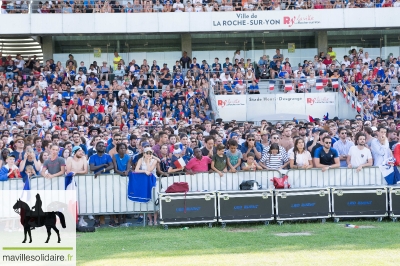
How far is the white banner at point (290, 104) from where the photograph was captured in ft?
110

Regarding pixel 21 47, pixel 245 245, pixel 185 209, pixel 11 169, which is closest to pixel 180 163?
pixel 185 209

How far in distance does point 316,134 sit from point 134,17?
67.9 feet

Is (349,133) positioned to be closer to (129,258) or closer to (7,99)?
(129,258)

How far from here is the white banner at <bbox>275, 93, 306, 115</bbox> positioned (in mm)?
33562

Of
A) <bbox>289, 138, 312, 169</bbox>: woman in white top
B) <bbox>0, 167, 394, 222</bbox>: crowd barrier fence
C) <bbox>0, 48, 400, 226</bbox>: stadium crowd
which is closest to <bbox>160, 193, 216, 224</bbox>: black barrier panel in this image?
<bbox>0, 167, 394, 222</bbox>: crowd barrier fence

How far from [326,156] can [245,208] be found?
2389 mm

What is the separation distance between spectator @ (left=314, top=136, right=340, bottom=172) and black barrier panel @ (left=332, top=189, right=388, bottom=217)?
36.2 inches

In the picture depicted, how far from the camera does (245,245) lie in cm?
1326

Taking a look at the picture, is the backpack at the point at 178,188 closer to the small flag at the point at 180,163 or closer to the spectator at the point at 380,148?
the small flag at the point at 180,163

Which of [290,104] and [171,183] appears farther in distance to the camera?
[290,104]

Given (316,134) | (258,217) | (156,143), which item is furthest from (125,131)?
(258,217)

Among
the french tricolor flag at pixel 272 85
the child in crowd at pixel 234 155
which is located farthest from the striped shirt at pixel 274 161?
the french tricolor flag at pixel 272 85

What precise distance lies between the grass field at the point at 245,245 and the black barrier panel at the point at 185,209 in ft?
0.75

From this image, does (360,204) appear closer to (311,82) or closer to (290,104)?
(290,104)
